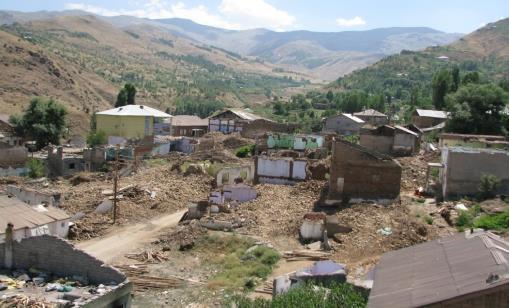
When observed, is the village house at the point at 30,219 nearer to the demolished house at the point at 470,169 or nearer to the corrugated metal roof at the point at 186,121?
the demolished house at the point at 470,169

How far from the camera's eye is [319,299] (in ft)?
40.7

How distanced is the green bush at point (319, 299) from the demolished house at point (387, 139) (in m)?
27.6

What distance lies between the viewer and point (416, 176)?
31.9m

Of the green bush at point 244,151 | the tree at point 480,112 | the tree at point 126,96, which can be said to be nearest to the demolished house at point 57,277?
the green bush at point 244,151

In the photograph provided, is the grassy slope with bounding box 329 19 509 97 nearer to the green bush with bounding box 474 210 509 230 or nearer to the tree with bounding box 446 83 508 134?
the tree with bounding box 446 83 508 134

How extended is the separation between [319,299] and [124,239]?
12.4m

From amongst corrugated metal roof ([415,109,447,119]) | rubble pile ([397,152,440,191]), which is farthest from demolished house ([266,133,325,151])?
corrugated metal roof ([415,109,447,119])

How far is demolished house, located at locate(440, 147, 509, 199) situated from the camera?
25875 millimetres

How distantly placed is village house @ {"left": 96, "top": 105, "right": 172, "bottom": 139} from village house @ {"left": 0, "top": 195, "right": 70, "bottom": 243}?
32997mm

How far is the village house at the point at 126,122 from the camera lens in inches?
2189

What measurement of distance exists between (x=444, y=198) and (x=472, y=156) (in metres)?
2.19

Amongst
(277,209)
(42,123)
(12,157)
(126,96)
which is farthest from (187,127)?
(277,209)

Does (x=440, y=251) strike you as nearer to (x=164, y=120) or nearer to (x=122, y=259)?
(x=122, y=259)

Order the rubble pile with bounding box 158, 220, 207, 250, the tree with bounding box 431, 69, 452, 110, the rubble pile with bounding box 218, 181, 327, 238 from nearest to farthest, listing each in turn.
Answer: the rubble pile with bounding box 158, 220, 207, 250 < the rubble pile with bounding box 218, 181, 327, 238 < the tree with bounding box 431, 69, 452, 110
